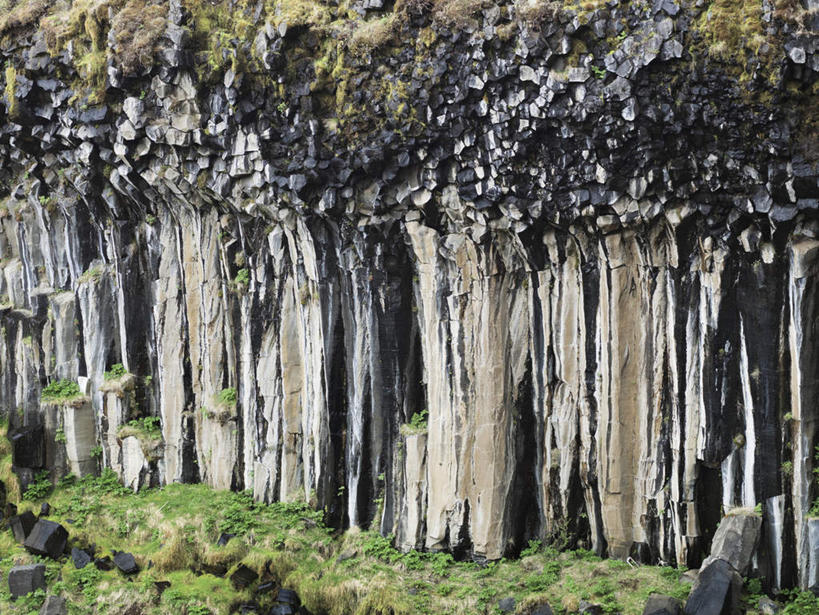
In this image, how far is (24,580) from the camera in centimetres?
1591

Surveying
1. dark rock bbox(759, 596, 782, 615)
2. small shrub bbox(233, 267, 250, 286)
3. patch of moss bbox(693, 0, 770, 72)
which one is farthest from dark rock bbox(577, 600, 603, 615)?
small shrub bbox(233, 267, 250, 286)

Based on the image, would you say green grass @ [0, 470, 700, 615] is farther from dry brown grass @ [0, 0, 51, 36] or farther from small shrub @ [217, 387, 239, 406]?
dry brown grass @ [0, 0, 51, 36]

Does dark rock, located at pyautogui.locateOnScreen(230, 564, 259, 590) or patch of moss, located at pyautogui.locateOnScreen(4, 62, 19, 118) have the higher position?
patch of moss, located at pyautogui.locateOnScreen(4, 62, 19, 118)

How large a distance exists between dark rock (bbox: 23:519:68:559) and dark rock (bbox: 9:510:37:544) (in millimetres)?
416

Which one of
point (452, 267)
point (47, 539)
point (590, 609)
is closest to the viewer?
point (590, 609)

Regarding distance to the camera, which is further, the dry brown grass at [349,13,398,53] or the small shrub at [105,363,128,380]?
the small shrub at [105,363,128,380]

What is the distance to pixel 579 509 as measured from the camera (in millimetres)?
15094

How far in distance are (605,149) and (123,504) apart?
36.1ft

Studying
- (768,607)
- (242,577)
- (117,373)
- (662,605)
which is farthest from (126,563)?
(768,607)

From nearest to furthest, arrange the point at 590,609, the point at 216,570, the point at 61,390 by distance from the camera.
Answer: the point at 590,609 < the point at 216,570 < the point at 61,390

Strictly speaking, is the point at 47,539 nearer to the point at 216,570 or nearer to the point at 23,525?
the point at 23,525

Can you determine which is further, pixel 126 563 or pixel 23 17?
pixel 23 17

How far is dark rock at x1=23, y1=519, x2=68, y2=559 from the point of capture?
55.1ft

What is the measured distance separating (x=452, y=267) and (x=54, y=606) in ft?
26.7
